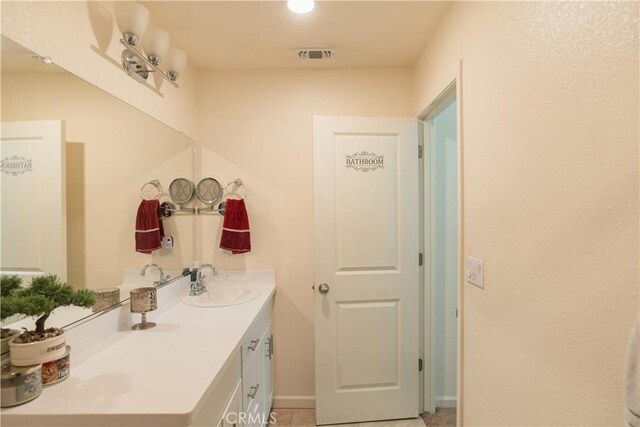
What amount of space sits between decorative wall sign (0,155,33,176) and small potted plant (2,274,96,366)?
1.07 ft

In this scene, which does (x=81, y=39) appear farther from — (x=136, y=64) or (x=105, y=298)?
(x=105, y=298)

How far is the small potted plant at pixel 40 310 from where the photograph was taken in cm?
76

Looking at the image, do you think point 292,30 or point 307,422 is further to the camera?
point 307,422

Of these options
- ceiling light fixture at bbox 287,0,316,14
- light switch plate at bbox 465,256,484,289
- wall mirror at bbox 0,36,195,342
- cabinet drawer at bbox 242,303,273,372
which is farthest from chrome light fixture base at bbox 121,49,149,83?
light switch plate at bbox 465,256,484,289

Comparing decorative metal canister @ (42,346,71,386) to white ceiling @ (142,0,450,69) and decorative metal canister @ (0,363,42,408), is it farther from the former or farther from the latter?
white ceiling @ (142,0,450,69)

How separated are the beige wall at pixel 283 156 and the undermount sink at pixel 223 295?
0.58ft

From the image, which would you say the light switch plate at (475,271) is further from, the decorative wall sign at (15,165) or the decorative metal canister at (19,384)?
the decorative wall sign at (15,165)

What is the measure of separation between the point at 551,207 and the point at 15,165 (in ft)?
Answer: 5.07

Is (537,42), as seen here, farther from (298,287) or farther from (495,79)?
(298,287)

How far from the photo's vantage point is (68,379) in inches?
34.5

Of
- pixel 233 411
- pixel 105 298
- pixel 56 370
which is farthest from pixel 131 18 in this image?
pixel 233 411

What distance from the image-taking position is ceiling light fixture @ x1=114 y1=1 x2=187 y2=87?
1.25 meters

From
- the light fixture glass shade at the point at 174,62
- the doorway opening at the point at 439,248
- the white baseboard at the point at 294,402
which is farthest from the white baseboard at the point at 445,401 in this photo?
the light fixture glass shade at the point at 174,62

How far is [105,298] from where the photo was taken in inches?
46.7
